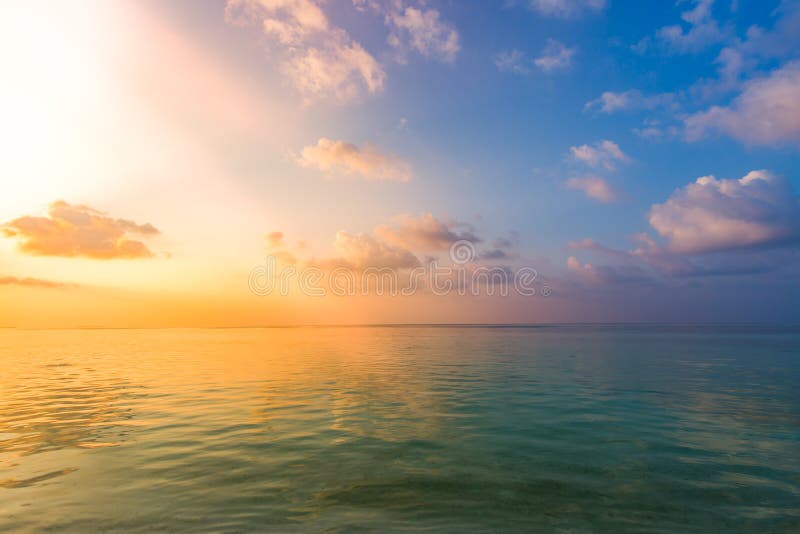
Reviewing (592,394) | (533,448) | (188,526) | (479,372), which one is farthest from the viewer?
(479,372)

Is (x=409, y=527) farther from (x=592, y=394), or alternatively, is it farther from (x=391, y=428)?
(x=592, y=394)

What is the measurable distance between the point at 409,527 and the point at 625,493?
6818 millimetres

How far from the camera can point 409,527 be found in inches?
393

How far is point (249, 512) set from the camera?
35.3 ft

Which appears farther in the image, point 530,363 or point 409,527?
point 530,363

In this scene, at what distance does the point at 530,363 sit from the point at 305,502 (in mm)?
41903

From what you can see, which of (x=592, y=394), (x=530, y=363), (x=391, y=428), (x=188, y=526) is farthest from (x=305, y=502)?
(x=530, y=363)

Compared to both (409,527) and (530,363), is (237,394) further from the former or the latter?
(530,363)

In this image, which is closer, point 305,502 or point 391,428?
point 305,502

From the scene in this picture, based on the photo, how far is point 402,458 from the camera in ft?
50.1

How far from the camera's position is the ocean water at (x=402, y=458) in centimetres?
1065

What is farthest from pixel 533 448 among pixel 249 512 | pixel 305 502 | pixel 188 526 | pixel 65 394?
pixel 65 394

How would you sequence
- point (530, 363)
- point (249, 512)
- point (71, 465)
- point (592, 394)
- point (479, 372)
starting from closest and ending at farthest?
point (249, 512)
point (71, 465)
point (592, 394)
point (479, 372)
point (530, 363)

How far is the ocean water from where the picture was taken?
1065cm
